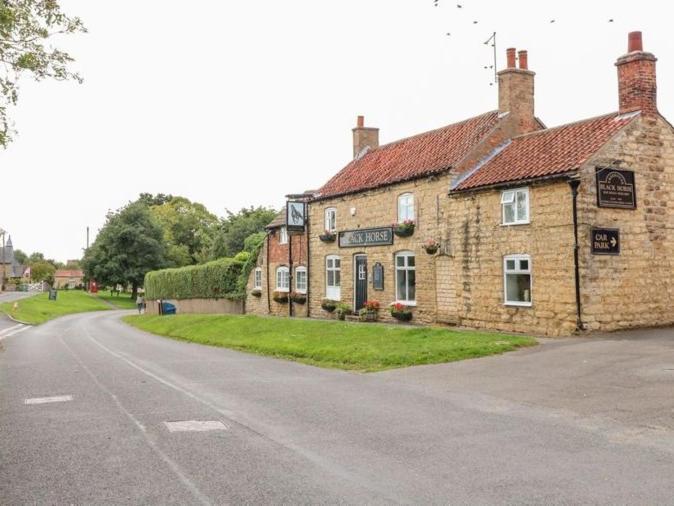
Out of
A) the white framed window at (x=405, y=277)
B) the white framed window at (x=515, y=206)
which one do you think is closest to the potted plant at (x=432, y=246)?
the white framed window at (x=405, y=277)

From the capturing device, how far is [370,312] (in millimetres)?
26484

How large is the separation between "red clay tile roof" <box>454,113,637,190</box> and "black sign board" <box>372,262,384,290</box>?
5.52m

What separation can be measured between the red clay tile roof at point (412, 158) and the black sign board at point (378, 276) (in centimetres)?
358

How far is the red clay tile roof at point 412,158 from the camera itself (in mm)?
24641

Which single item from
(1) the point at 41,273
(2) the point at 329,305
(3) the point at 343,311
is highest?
(1) the point at 41,273

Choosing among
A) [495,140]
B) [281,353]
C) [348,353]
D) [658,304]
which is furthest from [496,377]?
[495,140]

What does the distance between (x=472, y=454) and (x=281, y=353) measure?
12.6 meters

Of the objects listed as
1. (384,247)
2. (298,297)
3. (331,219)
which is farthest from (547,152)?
(298,297)

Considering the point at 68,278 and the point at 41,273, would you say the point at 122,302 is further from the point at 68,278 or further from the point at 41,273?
the point at 68,278

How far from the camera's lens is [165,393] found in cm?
1153

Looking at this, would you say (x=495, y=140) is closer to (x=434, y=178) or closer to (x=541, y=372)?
(x=434, y=178)

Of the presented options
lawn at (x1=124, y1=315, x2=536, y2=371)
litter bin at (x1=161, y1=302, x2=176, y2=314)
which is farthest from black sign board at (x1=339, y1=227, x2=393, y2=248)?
litter bin at (x1=161, y1=302, x2=176, y2=314)

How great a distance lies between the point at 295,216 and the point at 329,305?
5445mm

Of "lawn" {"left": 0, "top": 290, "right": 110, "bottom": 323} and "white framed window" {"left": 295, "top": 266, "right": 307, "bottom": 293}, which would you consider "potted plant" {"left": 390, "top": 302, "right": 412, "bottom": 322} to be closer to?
"white framed window" {"left": 295, "top": 266, "right": 307, "bottom": 293}
